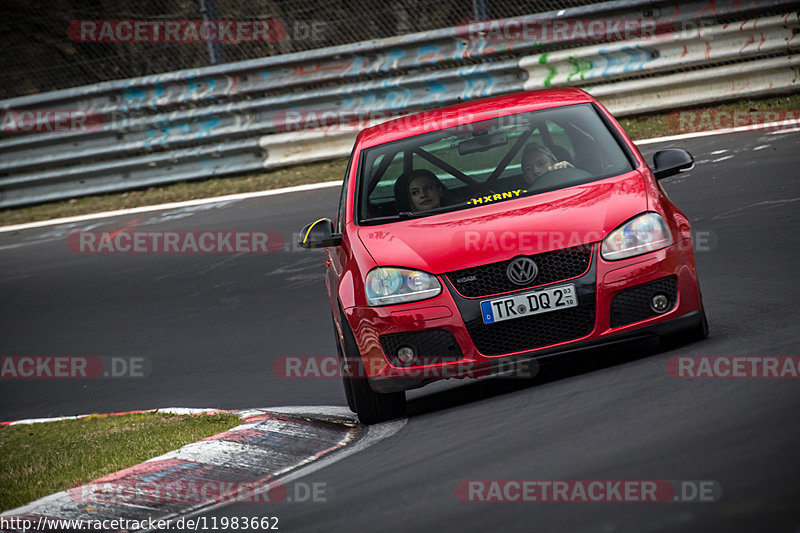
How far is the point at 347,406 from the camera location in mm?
6824

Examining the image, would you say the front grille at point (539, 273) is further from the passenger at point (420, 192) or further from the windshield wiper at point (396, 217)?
the passenger at point (420, 192)

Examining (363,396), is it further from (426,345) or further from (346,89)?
(346,89)

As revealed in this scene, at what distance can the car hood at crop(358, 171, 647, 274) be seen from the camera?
5754mm

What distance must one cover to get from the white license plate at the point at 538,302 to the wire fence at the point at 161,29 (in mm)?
13052

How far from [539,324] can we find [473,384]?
3.58ft

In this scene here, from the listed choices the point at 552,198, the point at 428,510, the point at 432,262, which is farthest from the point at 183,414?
the point at 428,510

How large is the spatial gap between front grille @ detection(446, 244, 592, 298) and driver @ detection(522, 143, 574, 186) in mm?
941

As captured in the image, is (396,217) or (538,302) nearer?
(538,302)

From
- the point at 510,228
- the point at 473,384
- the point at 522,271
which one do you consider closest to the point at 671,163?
the point at 510,228

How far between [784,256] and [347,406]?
3147 millimetres

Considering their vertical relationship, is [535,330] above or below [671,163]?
below

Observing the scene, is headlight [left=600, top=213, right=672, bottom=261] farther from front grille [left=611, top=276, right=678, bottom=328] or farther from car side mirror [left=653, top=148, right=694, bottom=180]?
car side mirror [left=653, top=148, right=694, bottom=180]

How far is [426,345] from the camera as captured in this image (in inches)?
228

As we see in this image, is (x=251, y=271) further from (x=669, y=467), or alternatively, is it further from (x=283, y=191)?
(x=669, y=467)
